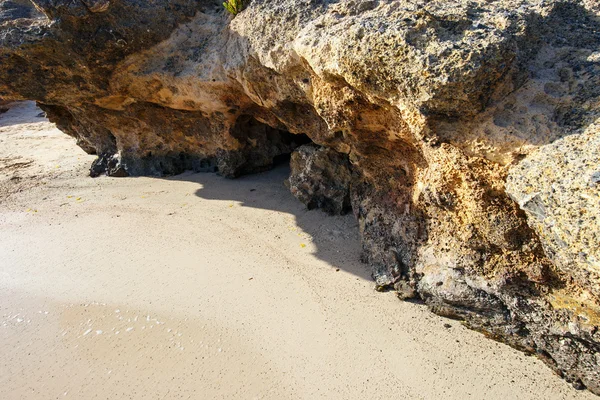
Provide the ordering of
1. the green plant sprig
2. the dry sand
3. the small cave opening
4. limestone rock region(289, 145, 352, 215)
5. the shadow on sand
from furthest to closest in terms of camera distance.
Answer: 1. the small cave opening
2. limestone rock region(289, 145, 352, 215)
3. the green plant sprig
4. the shadow on sand
5. the dry sand

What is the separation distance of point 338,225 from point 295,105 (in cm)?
174

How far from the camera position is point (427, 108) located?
329 centimetres

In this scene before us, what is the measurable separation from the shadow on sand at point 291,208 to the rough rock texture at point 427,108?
0.88ft

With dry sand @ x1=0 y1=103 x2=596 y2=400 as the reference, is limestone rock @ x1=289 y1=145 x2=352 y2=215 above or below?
above

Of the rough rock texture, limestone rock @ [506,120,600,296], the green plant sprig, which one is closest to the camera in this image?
limestone rock @ [506,120,600,296]

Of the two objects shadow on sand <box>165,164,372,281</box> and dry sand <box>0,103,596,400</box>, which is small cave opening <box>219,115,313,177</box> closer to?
shadow on sand <box>165,164,372,281</box>

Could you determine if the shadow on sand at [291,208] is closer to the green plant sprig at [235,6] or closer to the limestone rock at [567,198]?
the limestone rock at [567,198]

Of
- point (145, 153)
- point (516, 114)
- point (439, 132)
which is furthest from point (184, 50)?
point (516, 114)

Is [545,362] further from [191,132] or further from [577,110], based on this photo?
[191,132]

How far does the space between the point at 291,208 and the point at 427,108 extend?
10.8ft

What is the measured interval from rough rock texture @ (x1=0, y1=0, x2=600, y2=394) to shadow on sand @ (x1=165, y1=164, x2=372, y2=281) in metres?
0.27

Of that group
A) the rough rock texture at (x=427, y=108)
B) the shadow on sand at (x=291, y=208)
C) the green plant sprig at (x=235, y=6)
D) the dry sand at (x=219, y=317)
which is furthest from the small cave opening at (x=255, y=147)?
the green plant sprig at (x=235, y=6)

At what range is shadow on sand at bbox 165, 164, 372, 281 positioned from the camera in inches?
200

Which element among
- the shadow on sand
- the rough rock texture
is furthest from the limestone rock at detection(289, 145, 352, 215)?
the shadow on sand
